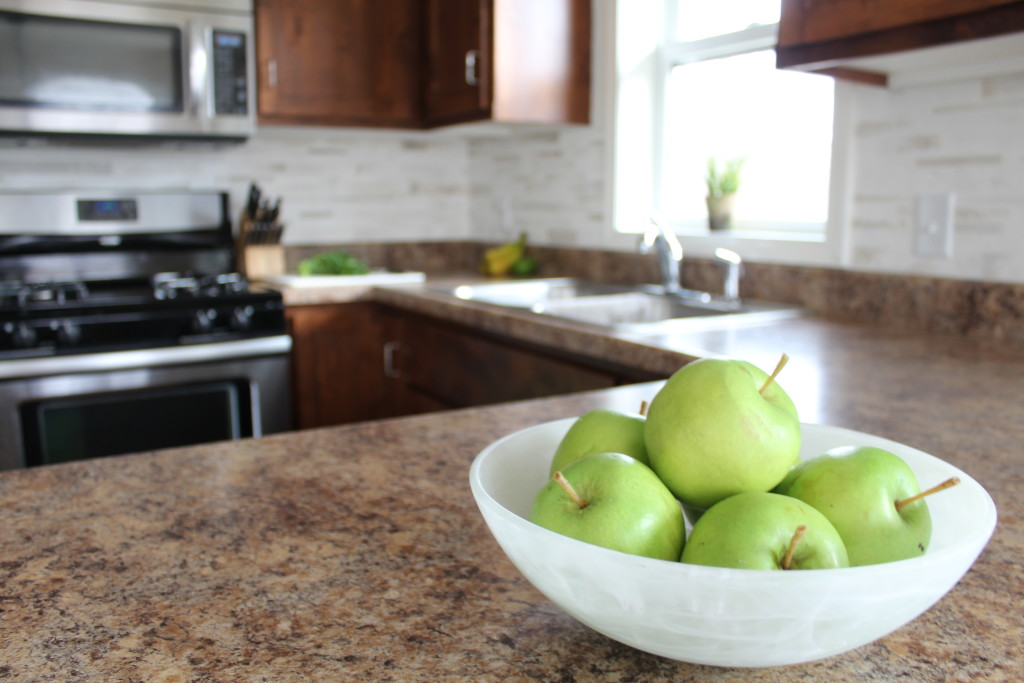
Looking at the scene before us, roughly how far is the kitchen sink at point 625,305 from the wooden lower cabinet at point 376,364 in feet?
0.54

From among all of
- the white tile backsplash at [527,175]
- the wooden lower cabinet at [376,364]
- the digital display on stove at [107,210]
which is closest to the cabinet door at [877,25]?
the white tile backsplash at [527,175]

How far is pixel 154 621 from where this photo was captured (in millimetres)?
590

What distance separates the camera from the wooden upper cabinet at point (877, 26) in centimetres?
133

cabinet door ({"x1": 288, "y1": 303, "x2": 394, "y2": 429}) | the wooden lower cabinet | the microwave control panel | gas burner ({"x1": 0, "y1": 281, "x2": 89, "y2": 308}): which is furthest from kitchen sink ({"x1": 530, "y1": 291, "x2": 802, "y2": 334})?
gas burner ({"x1": 0, "y1": 281, "x2": 89, "y2": 308})

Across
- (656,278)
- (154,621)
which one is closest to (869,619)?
(154,621)

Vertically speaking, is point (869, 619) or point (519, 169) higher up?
point (519, 169)

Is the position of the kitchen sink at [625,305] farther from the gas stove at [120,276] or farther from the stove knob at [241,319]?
the gas stove at [120,276]

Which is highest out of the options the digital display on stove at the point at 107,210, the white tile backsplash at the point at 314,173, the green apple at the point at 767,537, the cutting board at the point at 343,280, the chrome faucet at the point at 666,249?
the white tile backsplash at the point at 314,173

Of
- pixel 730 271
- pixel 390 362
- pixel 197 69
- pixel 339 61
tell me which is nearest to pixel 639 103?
pixel 730 271

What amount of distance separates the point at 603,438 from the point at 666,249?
6.07 ft

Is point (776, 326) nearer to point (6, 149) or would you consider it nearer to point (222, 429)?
point (222, 429)

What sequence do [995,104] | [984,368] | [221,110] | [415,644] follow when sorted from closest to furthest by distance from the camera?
[415,644] → [984,368] → [995,104] → [221,110]

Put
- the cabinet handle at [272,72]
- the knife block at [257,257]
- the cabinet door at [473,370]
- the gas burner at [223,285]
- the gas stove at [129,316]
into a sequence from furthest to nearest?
the knife block at [257,257], the cabinet handle at [272,72], the gas burner at [223,285], the gas stove at [129,316], the cabinet door at [473,370]

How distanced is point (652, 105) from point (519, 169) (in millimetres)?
711
